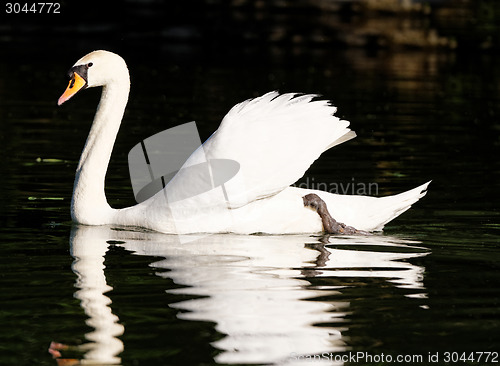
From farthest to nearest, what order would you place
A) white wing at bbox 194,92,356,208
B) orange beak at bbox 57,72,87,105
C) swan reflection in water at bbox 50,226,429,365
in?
orange beak at bbox 57,72,87,105 → white wing at bbox 194,92,356,208 → swan reflection in water at bbox 50,226,429,365

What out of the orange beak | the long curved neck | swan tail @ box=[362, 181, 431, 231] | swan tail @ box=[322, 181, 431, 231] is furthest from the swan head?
swan tail @ box=[362, 181, 431, 231]

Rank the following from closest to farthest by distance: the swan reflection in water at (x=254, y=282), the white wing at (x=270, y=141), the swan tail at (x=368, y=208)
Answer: the swan reflection in water at (x=254, y=282) → the white wing at (x=270, y=141) → the swan tail at (x=368, y=208)

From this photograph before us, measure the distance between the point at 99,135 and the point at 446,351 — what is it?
15.8 feet

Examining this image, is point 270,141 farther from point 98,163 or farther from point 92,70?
point 92,70

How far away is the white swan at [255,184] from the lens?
9.01m

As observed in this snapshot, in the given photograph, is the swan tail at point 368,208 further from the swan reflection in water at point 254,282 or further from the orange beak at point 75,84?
the orange beak at point 75,84

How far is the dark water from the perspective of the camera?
6.20 metres

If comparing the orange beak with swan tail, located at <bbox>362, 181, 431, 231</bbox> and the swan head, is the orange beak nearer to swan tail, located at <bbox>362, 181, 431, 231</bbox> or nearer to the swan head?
the swan head

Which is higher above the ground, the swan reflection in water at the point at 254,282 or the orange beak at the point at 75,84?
the orange beak at the point at 75,84

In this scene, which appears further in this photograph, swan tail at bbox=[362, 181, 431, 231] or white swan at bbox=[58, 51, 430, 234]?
swan tail at bbox=[362, 181, 431, 231]

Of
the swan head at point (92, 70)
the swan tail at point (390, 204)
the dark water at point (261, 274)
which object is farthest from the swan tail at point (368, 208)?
the swan head at point (92, 70)

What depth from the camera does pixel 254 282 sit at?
24.8ft

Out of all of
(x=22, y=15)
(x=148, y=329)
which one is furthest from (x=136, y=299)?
(x=22, y=15)

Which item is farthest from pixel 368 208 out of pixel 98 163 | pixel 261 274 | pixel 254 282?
pixel 98 163
